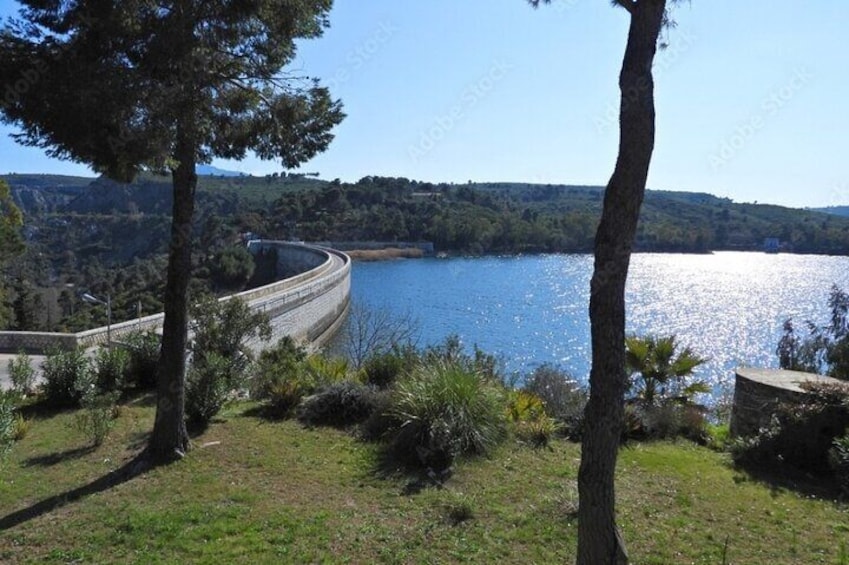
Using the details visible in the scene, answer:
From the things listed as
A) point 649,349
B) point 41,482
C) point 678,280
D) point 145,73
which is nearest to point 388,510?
point 41,482

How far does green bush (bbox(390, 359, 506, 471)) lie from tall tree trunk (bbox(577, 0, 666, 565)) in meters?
3.26

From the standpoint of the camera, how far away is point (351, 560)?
4.09 meters

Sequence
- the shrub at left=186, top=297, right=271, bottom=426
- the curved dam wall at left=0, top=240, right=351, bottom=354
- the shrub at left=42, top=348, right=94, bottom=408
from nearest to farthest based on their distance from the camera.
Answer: the shrub at left=186, top=297, right=271, bottom=426
the shrub at left=42, top=348, right=94, bottom=408
the curved dam wall at left=0, top=240, right=351, bottom=354

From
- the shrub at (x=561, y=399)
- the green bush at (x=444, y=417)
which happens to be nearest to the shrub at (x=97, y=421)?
the green bush at (x=444, y=417)

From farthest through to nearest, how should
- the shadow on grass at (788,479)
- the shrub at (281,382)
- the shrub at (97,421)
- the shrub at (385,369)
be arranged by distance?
the shrub at (385,369) → the shrub at (281,382) → the shrub at (97,421) → the shadow on grass at (788,479)

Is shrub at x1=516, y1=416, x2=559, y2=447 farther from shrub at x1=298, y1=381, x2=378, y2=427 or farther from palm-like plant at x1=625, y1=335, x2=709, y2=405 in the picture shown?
palm-like plant at x1=625, y1=335, x2=709, y2=405

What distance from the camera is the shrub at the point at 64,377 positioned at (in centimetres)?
932

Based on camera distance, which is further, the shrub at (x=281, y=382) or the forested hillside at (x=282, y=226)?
the forested hillside at (x=282, y=226)

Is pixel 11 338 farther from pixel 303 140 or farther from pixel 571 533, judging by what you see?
pixel 571 533

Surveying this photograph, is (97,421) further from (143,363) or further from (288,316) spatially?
(288,316)

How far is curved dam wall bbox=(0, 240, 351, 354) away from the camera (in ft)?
53.9

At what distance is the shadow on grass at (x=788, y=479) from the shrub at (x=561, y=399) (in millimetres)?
1984

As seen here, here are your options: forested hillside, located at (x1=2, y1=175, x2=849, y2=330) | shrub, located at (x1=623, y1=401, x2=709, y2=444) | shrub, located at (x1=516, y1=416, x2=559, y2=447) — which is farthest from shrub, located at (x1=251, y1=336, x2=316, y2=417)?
forested hillside, located at (x1=2, y1=175, x2=849, y2=330)

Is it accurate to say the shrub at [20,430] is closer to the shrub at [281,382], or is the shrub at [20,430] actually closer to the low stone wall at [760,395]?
the shrub at [281,382]
